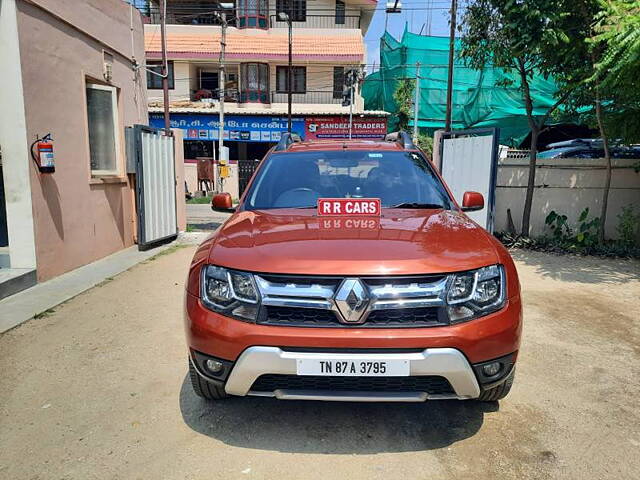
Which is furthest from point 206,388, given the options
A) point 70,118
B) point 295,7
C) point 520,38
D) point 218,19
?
point 295,7

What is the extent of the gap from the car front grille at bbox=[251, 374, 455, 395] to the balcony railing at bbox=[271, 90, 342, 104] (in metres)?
22.8

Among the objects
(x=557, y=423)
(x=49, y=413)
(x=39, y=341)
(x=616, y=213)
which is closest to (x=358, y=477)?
(x=557, y=423)

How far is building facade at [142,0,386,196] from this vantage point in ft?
75.0

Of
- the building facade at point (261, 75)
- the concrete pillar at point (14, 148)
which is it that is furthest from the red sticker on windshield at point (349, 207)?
the building facade at point (261, 75)

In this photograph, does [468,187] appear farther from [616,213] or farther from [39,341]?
[39,341]

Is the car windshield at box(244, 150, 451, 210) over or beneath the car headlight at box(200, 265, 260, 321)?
over

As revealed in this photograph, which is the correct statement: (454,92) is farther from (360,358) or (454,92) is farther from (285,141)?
(360,358)

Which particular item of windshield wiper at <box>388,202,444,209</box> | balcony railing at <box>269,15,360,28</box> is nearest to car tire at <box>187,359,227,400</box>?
windshield wiper at <box>388,202,444,209</box>

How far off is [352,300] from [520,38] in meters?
6.64

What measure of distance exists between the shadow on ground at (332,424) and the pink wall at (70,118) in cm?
392

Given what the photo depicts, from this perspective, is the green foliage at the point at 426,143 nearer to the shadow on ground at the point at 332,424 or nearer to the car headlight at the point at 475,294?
the shadow on ground at the point at 332,424

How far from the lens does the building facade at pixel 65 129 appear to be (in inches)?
213

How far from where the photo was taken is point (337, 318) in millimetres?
2307

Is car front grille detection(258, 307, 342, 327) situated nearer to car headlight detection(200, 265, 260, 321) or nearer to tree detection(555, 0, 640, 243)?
car headlight detection(200, 265, 260, 321)
